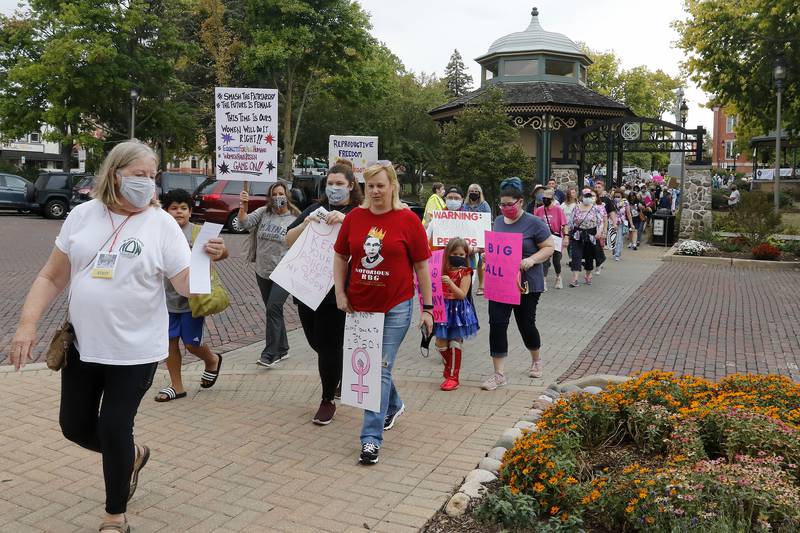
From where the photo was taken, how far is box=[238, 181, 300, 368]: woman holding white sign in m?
7.38

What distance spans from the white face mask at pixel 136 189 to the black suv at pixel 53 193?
2695 cm

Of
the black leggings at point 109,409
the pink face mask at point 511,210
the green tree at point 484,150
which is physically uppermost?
the green tree at point 484,150

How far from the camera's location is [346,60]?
116ft

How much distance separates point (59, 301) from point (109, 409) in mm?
8348

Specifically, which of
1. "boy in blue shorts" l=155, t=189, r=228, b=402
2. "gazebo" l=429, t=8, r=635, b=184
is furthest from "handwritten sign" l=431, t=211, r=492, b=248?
"gazebo" l=429, t=8, r=635, b=184

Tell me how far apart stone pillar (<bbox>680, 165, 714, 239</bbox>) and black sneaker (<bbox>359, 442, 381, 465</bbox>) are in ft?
70.6

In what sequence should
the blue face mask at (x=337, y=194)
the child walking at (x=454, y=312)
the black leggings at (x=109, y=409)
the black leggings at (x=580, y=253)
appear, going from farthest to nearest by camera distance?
the black leggings at (x=580, y=253) < the child walking at (x=454, y=312) < the blue face mask at (x=337, y=194) < the black leggings at (x=109, y=409)

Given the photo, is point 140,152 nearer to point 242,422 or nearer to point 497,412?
point 242,422

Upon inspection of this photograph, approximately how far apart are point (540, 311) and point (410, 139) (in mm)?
36227

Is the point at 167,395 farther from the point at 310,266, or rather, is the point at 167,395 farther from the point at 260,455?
the point at 310,266

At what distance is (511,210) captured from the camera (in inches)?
276

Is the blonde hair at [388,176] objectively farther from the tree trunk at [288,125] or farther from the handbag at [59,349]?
the tree trunk at [288,125]

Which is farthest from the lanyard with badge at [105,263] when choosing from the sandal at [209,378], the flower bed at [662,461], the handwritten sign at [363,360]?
the sandal at [209,378]

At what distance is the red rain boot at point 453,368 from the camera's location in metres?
6.86
